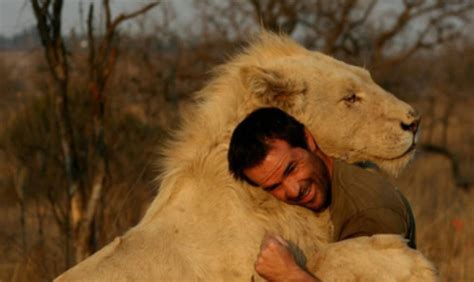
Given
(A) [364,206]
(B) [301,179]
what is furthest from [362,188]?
(B) [301,179]

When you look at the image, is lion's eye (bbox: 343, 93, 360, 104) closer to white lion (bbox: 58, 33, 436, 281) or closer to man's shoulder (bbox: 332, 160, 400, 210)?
white lion (bbox: 58, 33, 436, 281)

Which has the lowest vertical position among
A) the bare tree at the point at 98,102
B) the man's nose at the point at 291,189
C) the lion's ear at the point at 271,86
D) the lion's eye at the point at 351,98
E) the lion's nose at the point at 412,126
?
the bare tree at the point at 98,102

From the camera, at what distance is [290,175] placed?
365 centimetres

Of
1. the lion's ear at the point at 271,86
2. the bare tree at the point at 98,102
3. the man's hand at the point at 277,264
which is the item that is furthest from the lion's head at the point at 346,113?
the bare tree at the point at 98,102

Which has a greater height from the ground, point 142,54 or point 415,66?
point 142,54

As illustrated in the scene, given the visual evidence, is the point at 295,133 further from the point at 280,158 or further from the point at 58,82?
the point at 58,82

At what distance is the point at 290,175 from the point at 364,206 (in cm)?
34

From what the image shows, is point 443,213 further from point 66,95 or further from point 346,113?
point 346,113

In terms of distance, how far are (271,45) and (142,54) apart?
6214 millimetres

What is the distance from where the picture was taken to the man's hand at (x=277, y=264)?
3.29 m

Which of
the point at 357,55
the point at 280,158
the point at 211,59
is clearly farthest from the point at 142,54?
the point at 280,158

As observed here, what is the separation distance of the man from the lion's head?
7.6 inches

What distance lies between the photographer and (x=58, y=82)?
5441 millimetres

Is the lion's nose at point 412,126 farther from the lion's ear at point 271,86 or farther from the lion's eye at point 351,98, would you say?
the lion's ear at point 271,86
